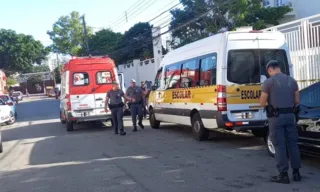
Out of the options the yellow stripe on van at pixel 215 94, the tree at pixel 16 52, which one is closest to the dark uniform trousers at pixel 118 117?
the yellow stripe on van at pixel 215 94

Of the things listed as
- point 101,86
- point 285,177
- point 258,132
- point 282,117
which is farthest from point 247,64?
point 101,86

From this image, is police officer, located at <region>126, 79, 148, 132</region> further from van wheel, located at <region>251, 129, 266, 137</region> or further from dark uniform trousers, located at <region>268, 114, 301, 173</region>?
dark uniform trousers, located at <region>268, 114, 301, 173</region>

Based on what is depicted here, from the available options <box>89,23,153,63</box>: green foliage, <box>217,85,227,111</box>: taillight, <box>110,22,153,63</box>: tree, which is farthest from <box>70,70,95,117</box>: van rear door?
<box>110,22,153,63</box>: tree

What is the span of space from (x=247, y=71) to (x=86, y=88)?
7154 millimetres

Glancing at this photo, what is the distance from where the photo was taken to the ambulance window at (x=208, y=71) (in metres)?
9.74

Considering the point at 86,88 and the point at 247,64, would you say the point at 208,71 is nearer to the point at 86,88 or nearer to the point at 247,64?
the point at 247,64

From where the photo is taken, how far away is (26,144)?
12.6 meters

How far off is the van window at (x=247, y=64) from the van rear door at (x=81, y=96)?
22.4 feet

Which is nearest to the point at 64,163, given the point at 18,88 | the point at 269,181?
the point at 269,181

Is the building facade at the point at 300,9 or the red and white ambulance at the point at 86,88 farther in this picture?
the building facade at the point at 300,9

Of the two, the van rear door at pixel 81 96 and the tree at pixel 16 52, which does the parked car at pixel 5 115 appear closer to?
the van rear door at pixel 81 96

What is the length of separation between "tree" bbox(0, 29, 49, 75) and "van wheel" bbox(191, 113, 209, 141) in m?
62.5

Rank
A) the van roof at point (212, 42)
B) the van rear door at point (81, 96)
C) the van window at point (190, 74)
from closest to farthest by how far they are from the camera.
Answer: the van roof at point (212, 42) < the van window at point (190, 74) < the van rear door at point (81, 96)

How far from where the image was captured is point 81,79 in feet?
49.7
